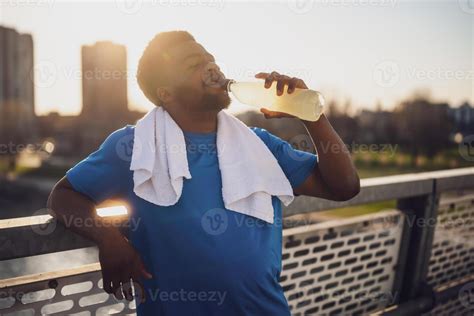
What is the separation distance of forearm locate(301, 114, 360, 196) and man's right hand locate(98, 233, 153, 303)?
34.1 inches

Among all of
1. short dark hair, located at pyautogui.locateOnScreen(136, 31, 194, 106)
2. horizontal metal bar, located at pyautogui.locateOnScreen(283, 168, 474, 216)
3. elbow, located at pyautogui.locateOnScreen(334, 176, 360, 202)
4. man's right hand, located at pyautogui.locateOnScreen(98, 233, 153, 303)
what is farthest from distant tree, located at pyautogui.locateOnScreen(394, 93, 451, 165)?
man's right hand, located at pyautogui.locateOnScreen(98, 233, 153, 303)

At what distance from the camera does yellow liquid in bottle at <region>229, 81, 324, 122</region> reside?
2.06 metres

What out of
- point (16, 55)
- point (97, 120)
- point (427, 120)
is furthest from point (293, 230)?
point (16, 55)

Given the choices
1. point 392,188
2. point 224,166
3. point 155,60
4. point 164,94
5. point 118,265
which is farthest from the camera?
point 392,188

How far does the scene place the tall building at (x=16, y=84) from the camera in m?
73.0

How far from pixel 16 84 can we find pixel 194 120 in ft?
296

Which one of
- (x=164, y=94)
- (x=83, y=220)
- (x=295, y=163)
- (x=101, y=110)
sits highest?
(x=164, y=94)

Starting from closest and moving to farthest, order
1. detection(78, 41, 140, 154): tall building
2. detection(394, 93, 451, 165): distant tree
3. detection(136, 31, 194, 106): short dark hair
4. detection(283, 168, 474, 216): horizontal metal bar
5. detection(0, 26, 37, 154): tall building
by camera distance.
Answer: detection(136, 31, 194, 106): short dark hair
detection(283, 168, 474, 216): horizontal metal bar
detection(394, 93, 451, 165): distant tree
detection(78, 41, 140, 154): tall building
detection(0, 26, 37, 154): tall building

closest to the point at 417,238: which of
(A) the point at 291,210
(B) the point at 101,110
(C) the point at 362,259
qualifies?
(C) the point at 362,259

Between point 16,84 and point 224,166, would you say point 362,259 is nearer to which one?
point 224,166

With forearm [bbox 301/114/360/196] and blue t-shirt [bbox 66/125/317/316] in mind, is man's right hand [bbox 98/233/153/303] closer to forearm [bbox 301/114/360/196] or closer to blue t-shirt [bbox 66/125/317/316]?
blue t-shirt [bbox 66/125/317/316]

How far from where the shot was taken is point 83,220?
1774 mm

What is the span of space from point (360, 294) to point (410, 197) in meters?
0.71

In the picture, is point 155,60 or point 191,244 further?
point 155,60
